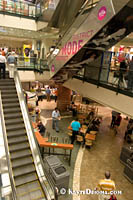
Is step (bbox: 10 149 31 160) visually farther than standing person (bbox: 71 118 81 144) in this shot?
No

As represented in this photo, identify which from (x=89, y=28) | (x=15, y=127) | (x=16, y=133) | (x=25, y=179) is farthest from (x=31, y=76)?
(x=25, y=179)

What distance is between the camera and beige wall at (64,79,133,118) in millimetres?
5751

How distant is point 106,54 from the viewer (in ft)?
24.6

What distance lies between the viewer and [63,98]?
12.9 m

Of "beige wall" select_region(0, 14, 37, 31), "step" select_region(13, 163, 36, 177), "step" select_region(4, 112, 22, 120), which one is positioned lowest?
"step" select_region(13, 163, 36, 177)

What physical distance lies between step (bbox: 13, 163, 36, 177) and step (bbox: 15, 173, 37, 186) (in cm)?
13

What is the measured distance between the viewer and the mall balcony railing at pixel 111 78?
596 centimetres

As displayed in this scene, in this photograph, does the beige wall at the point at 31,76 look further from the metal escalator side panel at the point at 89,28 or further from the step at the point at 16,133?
the step at the point at 16,133

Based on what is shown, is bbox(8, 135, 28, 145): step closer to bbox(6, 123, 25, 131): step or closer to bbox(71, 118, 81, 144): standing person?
bbox(6, 123, 25, 131): step

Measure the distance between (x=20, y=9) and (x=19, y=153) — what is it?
1130 cm

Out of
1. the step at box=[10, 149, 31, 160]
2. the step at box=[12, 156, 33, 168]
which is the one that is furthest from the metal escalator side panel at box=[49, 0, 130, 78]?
the step at box=[12, 156, 33, 168]

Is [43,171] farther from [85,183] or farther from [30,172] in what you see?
[85,183]

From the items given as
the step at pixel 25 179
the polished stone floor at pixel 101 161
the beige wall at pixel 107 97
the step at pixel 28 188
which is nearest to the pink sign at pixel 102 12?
the beige wall at pixel 107 97

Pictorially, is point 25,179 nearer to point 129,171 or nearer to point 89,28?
point 129,171
